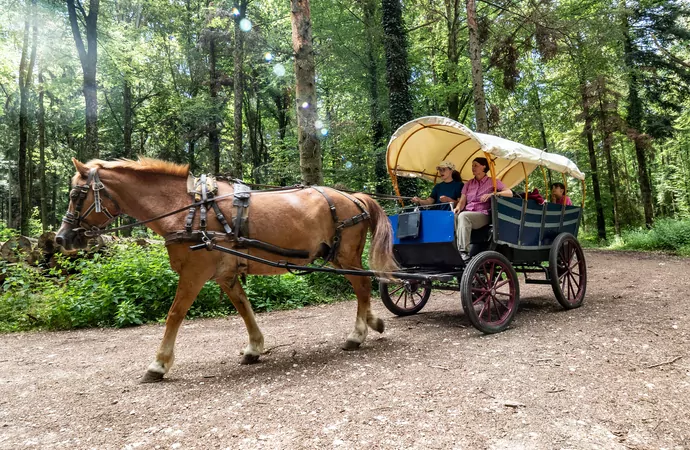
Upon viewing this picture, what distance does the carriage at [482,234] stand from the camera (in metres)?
5.08

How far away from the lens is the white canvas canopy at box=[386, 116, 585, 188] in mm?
5661

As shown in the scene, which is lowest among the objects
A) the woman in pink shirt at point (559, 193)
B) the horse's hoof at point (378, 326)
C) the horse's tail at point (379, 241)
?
the horse's hoof at point (378, 326)

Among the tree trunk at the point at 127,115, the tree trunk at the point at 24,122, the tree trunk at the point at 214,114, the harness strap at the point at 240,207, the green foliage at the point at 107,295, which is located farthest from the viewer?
the tree trunk at the point at 214,114

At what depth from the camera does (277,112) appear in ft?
84.0

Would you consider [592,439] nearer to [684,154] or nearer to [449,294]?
[449,294]

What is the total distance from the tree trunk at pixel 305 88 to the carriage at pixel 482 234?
2.14 m

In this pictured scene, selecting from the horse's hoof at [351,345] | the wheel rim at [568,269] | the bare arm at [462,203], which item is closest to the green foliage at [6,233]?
the horse's hoof at [351,345]

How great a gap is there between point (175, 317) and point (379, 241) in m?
2.37

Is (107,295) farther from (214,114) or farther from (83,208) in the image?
(214,114)

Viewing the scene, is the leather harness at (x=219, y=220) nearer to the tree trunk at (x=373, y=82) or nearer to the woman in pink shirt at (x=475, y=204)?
the woman in pink shirt at (x=475, y=204)

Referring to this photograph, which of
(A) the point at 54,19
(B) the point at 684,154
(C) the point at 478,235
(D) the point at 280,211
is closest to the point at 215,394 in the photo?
(D) the point at 280,211

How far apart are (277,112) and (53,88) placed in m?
11.9

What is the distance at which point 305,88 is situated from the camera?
7809 mm

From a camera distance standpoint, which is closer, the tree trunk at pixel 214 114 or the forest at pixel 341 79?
the forest at pixel 341 79
